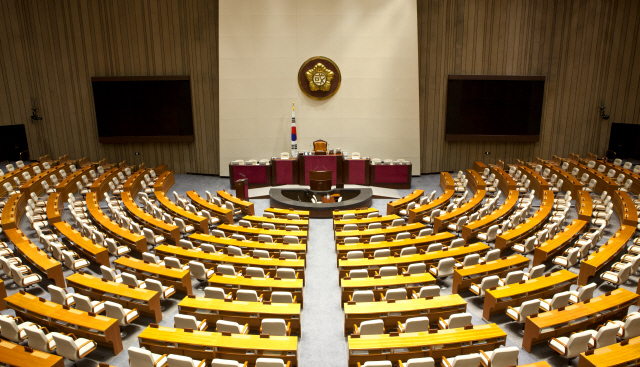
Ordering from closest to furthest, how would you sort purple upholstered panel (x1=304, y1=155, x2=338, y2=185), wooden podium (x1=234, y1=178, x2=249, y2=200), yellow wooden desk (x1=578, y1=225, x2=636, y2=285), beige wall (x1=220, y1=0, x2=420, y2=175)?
yellow wooden desk (x1=578, y1=225, x2=636, y2=285) → wooden podium (x1=234, y1=178, x2=249, y2=200) → purple upholstered panel (x1=304, y1=155, x2=338, y2=185) → beige wall (x1=220, y1=0, x2=420, y2=175)

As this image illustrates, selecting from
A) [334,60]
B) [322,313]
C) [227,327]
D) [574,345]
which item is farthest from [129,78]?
[574,345]

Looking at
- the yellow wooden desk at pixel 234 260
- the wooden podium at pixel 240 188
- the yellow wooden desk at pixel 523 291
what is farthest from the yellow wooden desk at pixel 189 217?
the yellow wooden desk at pixel 523 291

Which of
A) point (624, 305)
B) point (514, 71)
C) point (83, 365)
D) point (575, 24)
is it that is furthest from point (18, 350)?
point (575, 24)

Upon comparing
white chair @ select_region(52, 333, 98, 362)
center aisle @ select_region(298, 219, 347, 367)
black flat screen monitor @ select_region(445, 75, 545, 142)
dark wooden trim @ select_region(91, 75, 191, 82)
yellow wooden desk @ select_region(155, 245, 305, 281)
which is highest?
dark wooden trim @ select_region(91, 75, 191, 82)

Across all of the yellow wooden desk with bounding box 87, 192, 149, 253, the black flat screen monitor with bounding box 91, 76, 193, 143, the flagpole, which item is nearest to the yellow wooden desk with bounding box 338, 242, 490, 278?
the yellow wooden desk with bounding box 87, 192, 149, 253

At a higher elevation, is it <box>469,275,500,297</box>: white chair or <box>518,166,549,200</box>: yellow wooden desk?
<box>518,166,549,200</box>: yellow wooden desk

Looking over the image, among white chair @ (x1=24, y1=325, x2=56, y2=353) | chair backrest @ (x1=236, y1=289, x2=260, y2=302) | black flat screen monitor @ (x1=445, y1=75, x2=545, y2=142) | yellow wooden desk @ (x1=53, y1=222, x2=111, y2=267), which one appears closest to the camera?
white chair @ (x1=24, y1=325, x2=56, y2=353)

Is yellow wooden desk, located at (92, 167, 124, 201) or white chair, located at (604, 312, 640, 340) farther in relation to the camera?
yellow wooden desk, located at (92, 167, 124, 201)

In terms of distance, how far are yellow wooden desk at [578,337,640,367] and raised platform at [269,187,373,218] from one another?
8904 mm

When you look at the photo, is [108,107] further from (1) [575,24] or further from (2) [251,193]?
(1) [575,24]

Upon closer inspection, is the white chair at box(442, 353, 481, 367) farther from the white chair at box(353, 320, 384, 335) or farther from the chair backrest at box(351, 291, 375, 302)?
the chair backrest at box(351, 291, 375, 302)

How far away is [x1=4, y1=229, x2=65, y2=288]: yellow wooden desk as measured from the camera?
829 cm

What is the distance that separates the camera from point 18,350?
222 inches

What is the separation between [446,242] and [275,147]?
35.1ft
